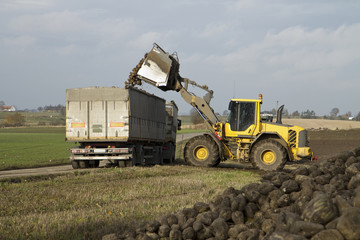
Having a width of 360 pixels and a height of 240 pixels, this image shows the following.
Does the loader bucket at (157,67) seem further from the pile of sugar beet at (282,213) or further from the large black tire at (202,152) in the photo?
the pile of sugar beet at (282,213)

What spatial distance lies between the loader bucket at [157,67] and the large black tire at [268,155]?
483cm

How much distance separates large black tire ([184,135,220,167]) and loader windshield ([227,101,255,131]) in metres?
1.23

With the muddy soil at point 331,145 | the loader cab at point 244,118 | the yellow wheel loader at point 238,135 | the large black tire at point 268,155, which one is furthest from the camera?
the muddy soil at point 331,145

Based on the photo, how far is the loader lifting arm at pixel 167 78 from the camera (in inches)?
722

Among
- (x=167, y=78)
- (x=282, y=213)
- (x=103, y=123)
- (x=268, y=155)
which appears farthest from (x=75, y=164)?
(x=282, y=213)

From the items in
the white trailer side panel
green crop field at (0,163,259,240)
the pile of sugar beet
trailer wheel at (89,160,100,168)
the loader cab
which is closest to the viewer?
the pile of sugar beet

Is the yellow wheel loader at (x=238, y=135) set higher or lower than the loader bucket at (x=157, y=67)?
lower

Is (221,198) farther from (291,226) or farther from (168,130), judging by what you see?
(168,130)

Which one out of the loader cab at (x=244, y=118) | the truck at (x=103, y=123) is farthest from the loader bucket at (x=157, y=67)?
the loader cab at (x=244, y=118)

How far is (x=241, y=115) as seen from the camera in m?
18.5

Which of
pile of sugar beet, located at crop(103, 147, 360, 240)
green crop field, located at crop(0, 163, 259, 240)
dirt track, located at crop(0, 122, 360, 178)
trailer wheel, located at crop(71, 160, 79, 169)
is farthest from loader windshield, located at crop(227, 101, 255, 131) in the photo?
pile of sugar beet, located at crop(103, 147, 360, 240)

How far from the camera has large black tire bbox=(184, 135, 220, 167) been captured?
18.6 metres

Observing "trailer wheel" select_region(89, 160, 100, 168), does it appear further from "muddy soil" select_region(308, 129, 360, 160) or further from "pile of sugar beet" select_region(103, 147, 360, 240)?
"muddy soil" select_region(308, 129, 360, 160)

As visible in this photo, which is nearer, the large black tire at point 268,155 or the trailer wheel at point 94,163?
the large black tire at point 268,155
